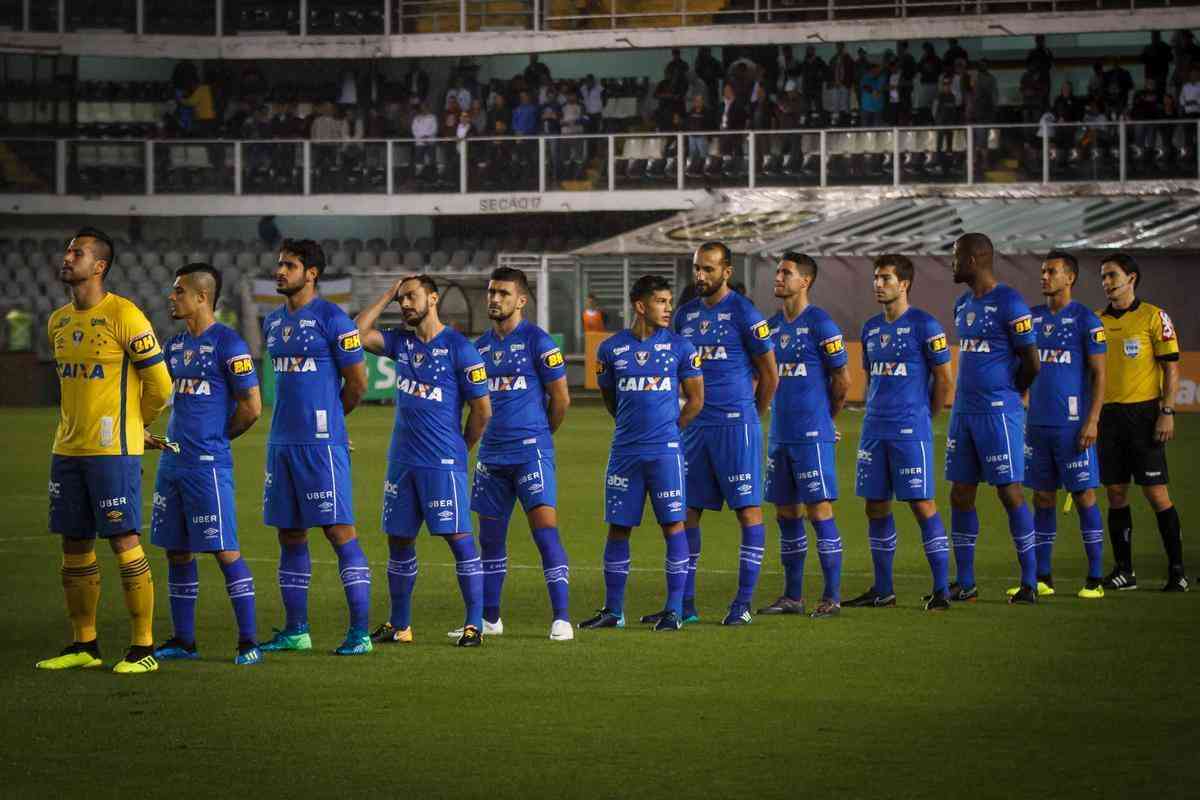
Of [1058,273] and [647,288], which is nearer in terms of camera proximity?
[647,288]

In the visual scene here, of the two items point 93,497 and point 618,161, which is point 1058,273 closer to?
point 93,497

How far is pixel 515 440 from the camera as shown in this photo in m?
10.8

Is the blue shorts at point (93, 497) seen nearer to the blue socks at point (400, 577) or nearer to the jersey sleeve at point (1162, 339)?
the blue socks at point (400, 577)

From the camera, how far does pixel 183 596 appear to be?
10.0 metres

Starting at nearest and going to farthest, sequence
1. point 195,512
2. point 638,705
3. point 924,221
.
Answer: point 638,705
point 195,512
point 924,221

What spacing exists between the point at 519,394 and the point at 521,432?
8.2 inches

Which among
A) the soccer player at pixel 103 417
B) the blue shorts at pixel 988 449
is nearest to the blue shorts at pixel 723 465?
the blue shorts at pixel 988 449

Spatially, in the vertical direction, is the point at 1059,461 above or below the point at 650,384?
below

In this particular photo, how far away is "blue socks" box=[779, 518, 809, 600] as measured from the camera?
1173cm

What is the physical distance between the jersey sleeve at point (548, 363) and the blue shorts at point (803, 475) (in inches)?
67.3

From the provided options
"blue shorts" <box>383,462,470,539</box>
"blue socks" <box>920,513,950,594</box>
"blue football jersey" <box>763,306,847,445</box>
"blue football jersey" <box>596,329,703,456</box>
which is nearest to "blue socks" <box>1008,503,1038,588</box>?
"blue socks" <box>920,513,950,594</box>

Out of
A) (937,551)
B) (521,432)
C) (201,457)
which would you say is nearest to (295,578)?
(201,457)

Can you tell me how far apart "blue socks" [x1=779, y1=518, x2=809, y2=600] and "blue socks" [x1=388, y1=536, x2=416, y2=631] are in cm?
245

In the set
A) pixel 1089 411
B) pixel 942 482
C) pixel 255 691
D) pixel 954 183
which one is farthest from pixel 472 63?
pixel 255 691
